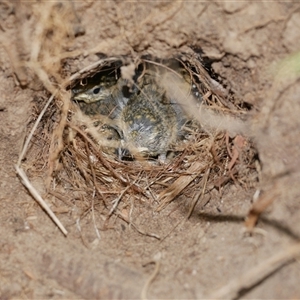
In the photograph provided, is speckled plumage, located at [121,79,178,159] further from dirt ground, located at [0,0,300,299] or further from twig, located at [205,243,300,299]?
twig, located at [205,243,300,299]

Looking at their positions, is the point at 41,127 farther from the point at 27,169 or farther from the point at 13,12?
the point at 13,12

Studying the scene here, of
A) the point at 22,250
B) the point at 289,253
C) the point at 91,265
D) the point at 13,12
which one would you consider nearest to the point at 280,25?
the point at 289,253

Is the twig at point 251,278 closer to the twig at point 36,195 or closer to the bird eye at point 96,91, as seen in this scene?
the twig at point 36,195

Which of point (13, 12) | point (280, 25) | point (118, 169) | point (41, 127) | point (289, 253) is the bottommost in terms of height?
point (118, 169)

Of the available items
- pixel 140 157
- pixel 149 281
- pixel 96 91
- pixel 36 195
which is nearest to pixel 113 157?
pixel 140 157

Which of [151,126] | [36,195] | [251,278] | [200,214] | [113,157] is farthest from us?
[151,126]

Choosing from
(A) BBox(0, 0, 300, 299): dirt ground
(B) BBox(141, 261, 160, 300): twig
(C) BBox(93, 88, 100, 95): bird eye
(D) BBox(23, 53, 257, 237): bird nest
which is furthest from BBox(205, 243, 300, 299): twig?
(C) BBox(93, 88, 100, 95): bird eye

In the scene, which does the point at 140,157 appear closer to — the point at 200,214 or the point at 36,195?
the point at 200,214
